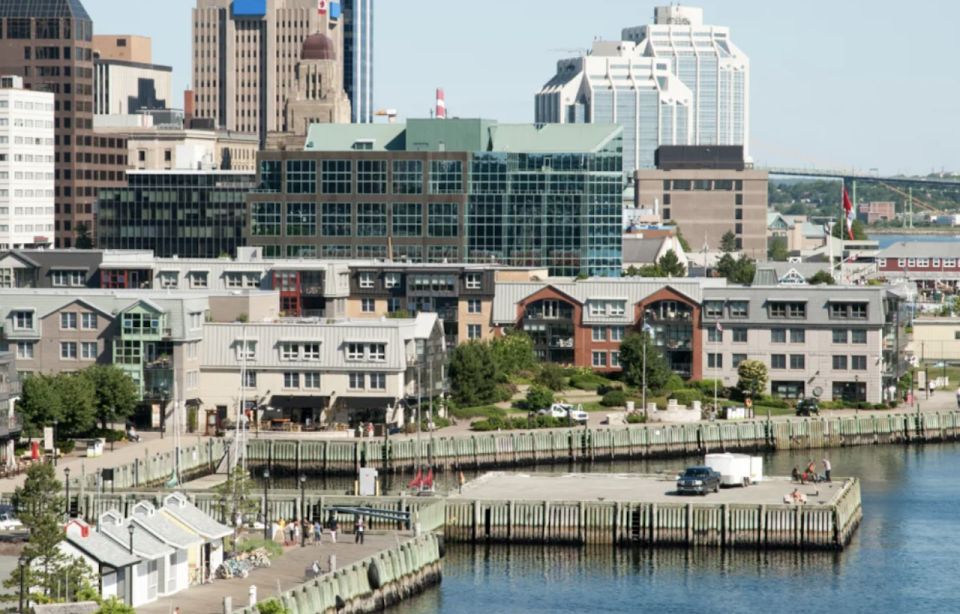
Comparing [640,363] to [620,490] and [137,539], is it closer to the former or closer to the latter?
[620,490]

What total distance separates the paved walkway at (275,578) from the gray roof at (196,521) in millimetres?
2014

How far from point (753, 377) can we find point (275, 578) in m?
79.0

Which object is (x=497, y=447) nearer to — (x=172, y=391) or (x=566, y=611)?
(x=172, y=391)

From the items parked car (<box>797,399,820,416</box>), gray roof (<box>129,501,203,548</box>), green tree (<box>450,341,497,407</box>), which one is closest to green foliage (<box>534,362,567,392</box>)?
green tree (<box>450,341,497,407</box>)

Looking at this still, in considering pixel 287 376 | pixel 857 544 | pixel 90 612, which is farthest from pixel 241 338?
pixel 90 612

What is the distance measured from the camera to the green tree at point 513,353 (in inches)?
6344

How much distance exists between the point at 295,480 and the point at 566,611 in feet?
134

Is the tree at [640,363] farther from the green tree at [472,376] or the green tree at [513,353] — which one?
the green tree at [472,376]

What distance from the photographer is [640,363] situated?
527 ft

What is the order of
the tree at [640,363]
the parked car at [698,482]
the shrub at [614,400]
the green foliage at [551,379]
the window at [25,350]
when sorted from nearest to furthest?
the parked car at [698,482], the window at [25,350], the shrub at [614,400], the green foliage at [551,379], the tree at [640,363]

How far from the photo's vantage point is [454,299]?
17900cm

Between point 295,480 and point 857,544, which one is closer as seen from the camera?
point 857,544

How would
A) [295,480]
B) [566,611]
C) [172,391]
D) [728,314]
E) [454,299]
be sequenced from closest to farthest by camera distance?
1. [566,611]
2. [295,480]
3. [172,391]
4. [728,314]
5. [454,299]

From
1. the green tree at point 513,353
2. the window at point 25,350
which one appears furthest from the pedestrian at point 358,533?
the green tree at point 513,353
